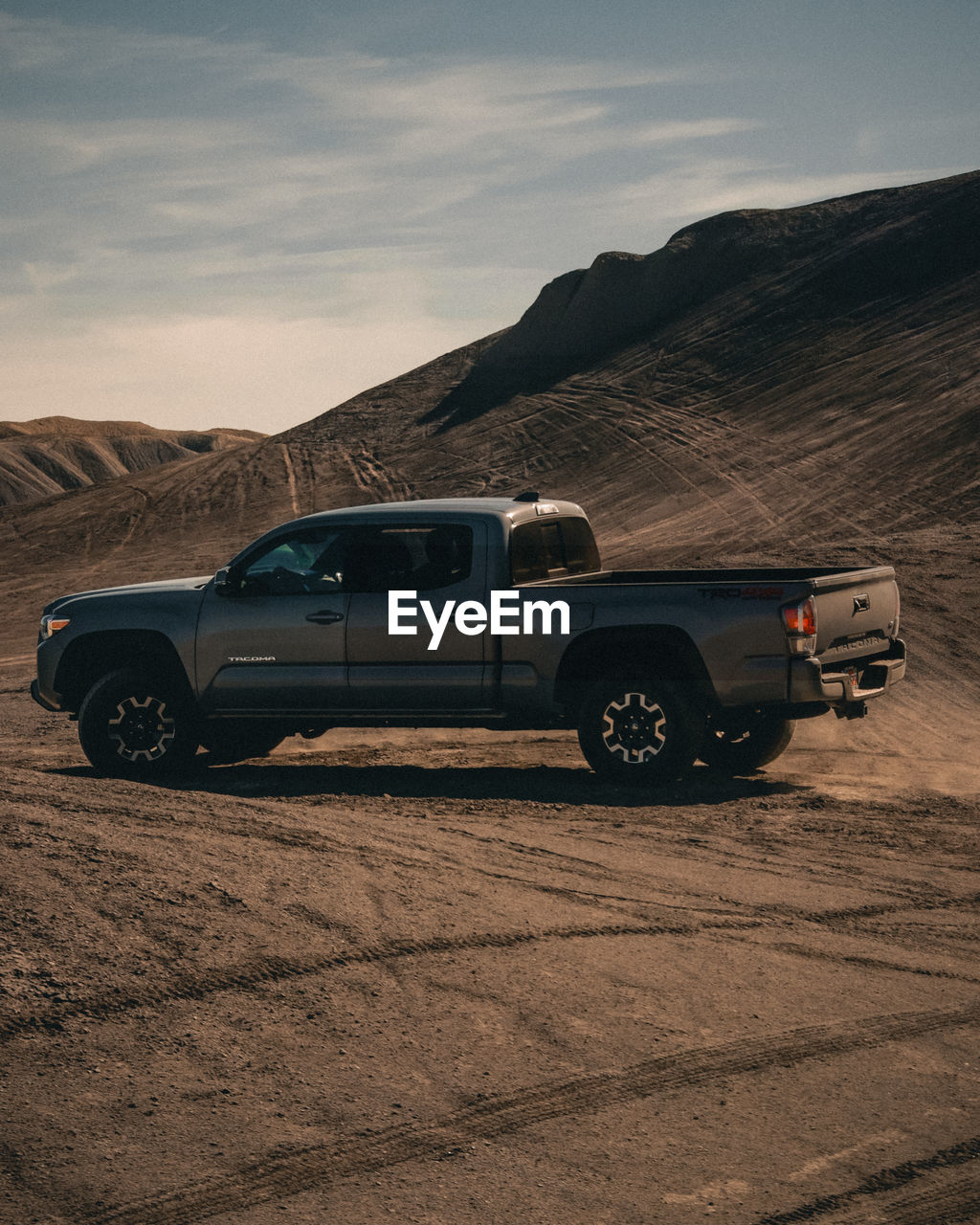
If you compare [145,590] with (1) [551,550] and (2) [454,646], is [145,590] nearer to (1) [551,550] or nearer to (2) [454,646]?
(2) [454,646]

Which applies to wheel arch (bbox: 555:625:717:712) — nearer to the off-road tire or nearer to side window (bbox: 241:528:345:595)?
side window (bbox: 241:528:345:595)

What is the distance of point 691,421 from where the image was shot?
39.4m

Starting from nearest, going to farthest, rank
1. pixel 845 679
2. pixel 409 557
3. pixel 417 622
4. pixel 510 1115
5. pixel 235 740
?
1. pixel 510 1115
2. pixel 845 679
3. pixel 417 622
4. pixel 409 557
5. pixel 235 740

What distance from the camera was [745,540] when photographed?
25.2 metres

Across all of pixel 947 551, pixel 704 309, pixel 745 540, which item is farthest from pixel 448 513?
pixel 704 309

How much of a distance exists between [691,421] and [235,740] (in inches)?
1211

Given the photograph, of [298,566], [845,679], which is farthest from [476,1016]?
[298,566]

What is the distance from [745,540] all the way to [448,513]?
1675 cm

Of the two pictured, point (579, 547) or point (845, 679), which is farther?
point (579, 547)

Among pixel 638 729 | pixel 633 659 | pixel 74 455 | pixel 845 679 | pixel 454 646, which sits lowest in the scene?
pixel 638 729

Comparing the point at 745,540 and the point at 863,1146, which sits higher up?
the point at 745,540

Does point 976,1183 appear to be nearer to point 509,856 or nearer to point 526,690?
point 509,856

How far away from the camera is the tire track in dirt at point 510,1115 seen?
3.65 m

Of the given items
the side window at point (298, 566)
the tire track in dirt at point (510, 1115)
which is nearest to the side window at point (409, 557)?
the side window at point (298, 566)
